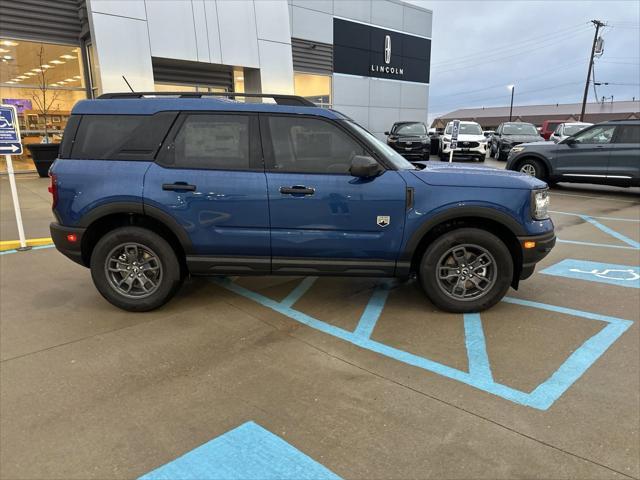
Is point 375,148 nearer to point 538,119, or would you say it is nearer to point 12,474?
point 12,474

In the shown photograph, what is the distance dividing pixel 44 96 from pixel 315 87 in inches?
460

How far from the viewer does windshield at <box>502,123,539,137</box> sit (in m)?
19.6

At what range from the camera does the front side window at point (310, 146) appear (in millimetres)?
3957

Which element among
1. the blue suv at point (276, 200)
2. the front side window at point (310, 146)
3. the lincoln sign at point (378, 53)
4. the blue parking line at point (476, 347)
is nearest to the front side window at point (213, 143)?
the blue suv at point (276, 200)

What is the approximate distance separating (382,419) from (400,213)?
1.85 metres

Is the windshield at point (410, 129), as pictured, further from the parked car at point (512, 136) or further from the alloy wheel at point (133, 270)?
the alloy wheel at point (133, 270)

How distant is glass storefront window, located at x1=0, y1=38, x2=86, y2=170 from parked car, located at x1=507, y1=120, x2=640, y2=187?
14.4 metres

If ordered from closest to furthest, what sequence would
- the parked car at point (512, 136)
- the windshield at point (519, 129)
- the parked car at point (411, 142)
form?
the parked car at point (411, 142)
the parked car at point (512, 136)
the windshield at point (519, 129)

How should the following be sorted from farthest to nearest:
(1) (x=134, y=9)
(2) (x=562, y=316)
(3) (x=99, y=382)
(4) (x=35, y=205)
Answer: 1. (1) (x=134, y=9)
2. (4) (x=35, y=205)
3. (2) (x=562, y=316)
4. (3) (x=99, y=382)

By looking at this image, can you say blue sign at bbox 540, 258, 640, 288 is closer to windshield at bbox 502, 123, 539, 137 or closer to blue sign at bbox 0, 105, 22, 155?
blue sign at bbox 0, 105, 22, 155

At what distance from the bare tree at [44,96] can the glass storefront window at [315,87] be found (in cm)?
1024

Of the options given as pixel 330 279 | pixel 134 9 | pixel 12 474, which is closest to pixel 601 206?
pixel 330 279

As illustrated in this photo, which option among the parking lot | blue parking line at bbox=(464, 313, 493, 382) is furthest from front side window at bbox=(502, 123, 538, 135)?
blue parking line at bbox=(464, 313, 493, 382)

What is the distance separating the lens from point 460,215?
3.92m
